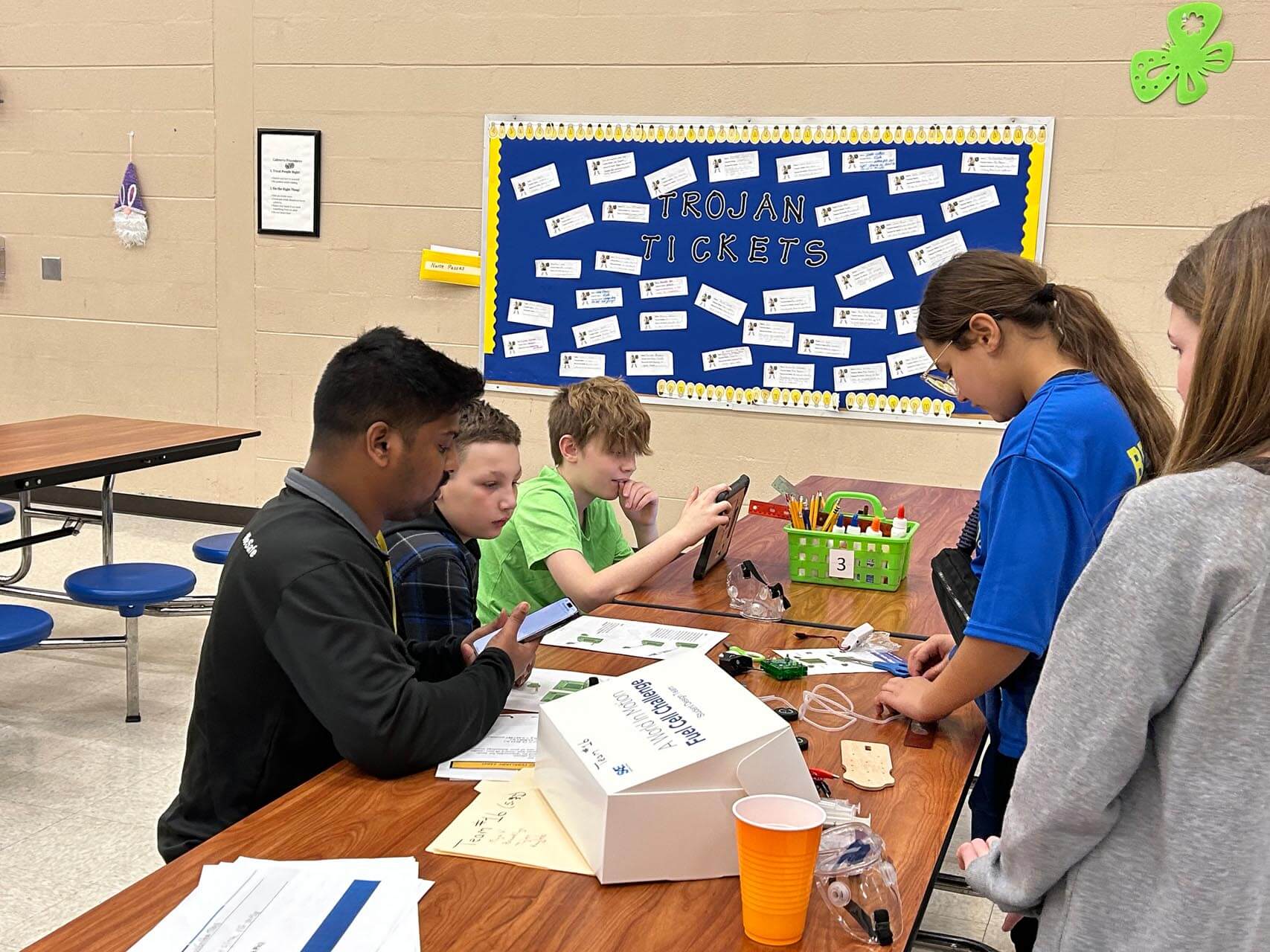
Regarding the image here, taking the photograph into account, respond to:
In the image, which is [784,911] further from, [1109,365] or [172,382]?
[172,382]

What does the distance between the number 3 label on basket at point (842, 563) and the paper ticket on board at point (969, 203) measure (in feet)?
7.88

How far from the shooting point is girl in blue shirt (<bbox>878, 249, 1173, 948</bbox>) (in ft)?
4.83

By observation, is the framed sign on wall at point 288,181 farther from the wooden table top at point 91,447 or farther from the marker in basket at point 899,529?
the marker in basket at point 899,529

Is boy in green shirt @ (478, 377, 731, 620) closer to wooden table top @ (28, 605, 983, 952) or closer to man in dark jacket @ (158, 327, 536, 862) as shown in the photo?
man in dark jacket @ (158, 327, 536, 862)

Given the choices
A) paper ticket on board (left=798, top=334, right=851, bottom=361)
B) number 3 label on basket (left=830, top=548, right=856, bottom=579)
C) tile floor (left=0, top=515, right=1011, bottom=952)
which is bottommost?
tile floor (left=0, top=515, right=1011, bottom=952)

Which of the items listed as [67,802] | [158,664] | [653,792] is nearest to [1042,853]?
[653,792]

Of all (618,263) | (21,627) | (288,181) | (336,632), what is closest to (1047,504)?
(336,632)

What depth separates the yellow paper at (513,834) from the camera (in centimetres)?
120

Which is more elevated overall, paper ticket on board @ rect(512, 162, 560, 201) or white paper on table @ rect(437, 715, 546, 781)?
paper ticket on board @ rect(512, 162, 560, 201)

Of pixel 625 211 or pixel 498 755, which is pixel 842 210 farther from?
pixel 498 755

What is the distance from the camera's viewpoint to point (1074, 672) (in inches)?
39.1

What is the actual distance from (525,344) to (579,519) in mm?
2675

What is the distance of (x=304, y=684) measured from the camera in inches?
54.7

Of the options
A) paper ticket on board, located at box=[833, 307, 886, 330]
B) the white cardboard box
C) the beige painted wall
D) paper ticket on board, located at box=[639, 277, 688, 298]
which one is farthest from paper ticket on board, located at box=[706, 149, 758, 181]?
the white cardboard box
